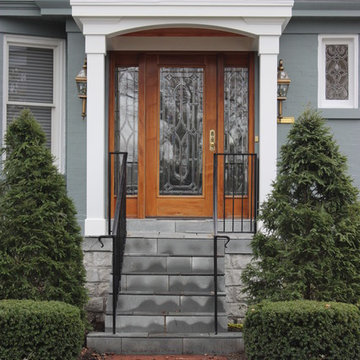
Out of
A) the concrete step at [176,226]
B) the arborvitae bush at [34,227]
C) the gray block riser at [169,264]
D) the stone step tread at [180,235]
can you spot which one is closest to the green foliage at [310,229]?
the gray block riser at [169,264]

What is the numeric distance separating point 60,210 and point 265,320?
2.05 m

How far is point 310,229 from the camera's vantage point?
16.6 ft

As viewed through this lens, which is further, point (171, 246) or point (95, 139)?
point (95, 139)

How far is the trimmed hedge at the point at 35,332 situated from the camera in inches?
178

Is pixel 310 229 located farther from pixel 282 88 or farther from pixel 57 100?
pixel 57 100

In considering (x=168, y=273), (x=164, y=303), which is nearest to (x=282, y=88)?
(x=168, y=273)

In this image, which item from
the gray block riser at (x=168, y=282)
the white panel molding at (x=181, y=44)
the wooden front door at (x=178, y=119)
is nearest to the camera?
the gray block riser at (x=168, y=282)

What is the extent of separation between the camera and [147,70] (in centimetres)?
761

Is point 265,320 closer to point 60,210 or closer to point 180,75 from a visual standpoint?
point 60,210

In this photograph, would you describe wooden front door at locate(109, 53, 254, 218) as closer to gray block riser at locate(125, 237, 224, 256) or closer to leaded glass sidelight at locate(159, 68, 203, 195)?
leaded glass sidelight at locate(159, 68, 203, 195)

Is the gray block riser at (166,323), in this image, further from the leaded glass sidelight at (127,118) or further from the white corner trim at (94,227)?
the leaded glass sidelight at (127,118)

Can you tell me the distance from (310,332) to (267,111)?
294 centimetres

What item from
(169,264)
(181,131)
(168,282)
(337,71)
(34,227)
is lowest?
(168,282)

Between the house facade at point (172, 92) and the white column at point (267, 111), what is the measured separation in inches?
13.2
